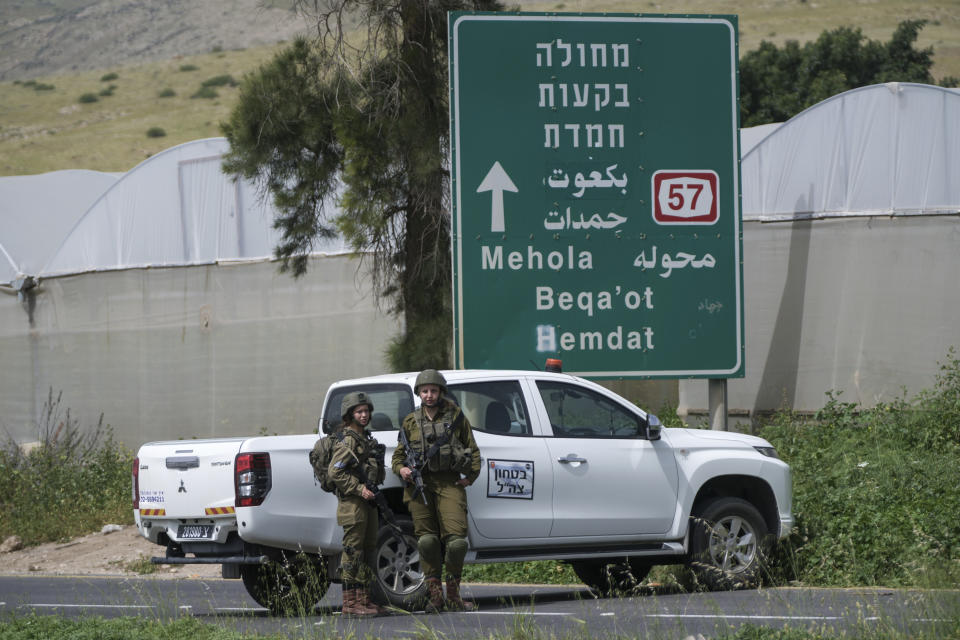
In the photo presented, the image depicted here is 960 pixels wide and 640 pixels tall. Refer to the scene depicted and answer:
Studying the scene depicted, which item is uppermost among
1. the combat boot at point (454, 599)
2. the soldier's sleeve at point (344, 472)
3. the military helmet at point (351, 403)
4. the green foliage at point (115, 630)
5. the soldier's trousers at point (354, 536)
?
the military helmet at point (351, 403)

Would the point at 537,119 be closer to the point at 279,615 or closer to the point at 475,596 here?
the point at 475,596

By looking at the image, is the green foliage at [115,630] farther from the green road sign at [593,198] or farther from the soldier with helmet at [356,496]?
the green road sign at [593,198]

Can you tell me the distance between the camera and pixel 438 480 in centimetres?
948

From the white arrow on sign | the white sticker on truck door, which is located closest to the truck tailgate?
the white sticker on truck door

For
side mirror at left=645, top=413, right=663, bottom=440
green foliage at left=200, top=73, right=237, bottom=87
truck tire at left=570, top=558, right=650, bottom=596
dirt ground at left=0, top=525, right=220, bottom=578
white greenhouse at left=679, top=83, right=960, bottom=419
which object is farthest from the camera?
green foliage at left=200, top=73, right=237, bottom=87

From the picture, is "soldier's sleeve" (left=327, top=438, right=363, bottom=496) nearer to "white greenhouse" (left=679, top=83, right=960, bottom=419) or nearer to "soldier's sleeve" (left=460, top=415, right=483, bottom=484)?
"soldier's sleeve" (left=460, top=415, right=483, bottom=484)

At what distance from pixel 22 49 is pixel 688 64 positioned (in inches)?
5231

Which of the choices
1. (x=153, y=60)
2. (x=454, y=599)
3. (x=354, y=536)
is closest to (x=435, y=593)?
(x=454, y=599)

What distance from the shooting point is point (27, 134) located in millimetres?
87250

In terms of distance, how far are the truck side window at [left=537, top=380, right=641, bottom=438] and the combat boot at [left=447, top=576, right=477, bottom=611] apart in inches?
58.0

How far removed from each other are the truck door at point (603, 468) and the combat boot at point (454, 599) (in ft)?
3.12

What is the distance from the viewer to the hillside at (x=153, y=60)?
3194 inches

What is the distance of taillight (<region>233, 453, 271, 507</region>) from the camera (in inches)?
362

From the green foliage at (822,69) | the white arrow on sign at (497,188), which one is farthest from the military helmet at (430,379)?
the green foliage at (822,69)
